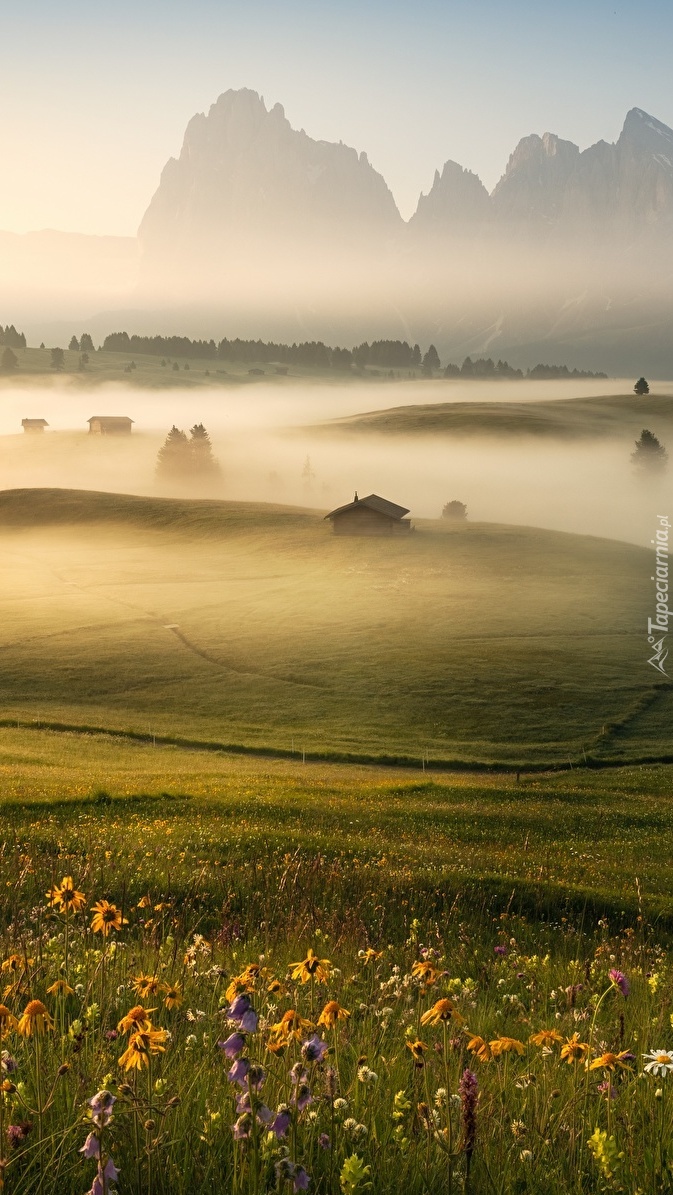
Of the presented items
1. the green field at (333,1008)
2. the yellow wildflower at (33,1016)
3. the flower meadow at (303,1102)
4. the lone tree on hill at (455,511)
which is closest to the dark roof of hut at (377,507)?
the lone tree on hill at (455,511)

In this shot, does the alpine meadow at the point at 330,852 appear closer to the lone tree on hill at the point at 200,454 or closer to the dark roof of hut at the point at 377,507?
the dark roof of hut at the point at 377,507

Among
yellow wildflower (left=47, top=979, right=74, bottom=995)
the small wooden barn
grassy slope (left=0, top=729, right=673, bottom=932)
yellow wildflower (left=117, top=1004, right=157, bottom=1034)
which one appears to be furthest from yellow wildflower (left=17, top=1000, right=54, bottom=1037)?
the small wooden barn

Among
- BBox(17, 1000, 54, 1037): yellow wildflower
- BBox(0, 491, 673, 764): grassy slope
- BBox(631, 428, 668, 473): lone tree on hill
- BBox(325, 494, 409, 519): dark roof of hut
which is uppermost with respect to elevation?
BBox(631, 428, 668, 473): lone tree on hill

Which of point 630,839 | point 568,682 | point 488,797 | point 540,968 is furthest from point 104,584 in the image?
point 540,968

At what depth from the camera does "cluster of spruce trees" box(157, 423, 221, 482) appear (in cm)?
19062

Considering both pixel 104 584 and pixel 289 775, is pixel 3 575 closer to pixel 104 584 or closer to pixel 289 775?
pixel 104 584

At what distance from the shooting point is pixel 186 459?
192 meters

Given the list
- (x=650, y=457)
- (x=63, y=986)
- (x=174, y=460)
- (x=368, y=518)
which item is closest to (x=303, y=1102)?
(x=63, y=986)

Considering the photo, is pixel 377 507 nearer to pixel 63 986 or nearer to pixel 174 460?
pixel 174 460

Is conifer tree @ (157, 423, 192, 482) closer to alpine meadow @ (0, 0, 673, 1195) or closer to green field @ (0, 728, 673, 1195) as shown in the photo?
alpine meadow @ (0, 0, 673, 1195)

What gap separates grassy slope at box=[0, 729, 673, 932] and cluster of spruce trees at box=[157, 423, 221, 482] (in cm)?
14671

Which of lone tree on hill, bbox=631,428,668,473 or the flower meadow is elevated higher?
lone tree on hill, bbox=631,428,668,473

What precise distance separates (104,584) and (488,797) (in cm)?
6316

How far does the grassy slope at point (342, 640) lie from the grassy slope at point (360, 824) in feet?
31.1
